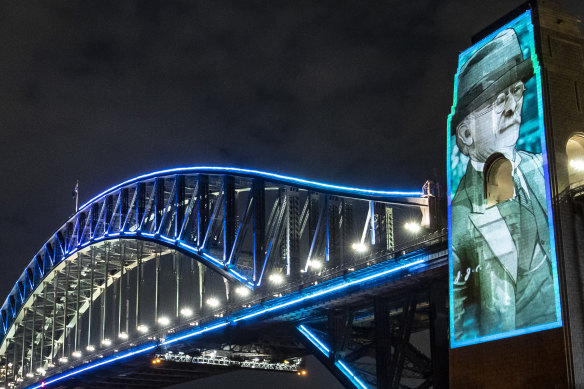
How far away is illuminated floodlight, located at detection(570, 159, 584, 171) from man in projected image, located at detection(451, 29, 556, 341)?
7.10 ft

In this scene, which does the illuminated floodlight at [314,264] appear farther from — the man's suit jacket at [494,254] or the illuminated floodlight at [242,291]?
the man's suit jacket at [494,254]

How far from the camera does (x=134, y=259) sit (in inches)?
4247

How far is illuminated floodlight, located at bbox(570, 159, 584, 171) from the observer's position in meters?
37.7

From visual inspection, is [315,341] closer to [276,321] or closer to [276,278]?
[276,321]

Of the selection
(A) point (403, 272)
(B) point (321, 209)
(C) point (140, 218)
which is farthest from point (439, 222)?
(C) point (140, 218)

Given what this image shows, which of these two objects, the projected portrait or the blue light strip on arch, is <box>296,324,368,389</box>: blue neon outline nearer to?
the blue light strip on arch

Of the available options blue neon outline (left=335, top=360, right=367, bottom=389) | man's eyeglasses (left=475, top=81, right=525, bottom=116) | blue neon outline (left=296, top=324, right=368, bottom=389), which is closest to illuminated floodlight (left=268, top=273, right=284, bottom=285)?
blue neon outline (left=296, top=324, right=368, bottom=389)

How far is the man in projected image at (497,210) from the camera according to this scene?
35.9 m

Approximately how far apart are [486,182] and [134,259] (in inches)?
2889

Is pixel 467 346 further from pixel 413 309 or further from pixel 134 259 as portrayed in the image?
pixel 134 259

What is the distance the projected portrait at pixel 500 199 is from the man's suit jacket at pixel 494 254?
0.04 m

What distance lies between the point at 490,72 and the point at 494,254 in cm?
840

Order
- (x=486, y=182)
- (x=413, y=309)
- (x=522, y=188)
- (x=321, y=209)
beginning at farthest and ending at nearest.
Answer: (x=321, y=209), (x=413, y=309), (x=486, y=182), (x=522, y=188)

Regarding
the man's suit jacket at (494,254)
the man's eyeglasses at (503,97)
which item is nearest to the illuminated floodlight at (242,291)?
the man's suit jacket at (494,254)
